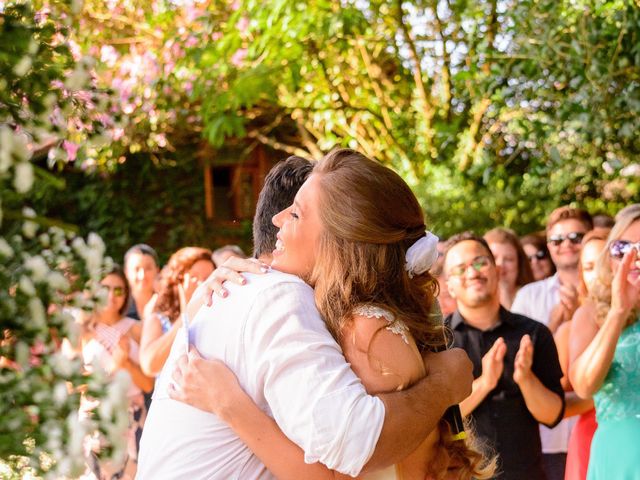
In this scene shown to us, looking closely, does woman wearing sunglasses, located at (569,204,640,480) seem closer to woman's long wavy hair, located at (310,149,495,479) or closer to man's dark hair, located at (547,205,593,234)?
woman's long wavy hair, located at (310,149,495,479)

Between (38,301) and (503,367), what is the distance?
376 centimetres

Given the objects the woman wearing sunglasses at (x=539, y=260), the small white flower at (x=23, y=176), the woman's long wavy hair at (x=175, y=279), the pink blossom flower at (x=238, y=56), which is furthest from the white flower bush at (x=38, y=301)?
the pink blossom flower at (x=238, y=56)

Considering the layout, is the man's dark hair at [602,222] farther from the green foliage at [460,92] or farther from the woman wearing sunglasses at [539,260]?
the woman wearing sunglasses at [539,260]

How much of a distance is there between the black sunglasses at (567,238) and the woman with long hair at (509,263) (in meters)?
0.37

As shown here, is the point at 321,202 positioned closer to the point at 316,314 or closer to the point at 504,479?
the point at 316,314

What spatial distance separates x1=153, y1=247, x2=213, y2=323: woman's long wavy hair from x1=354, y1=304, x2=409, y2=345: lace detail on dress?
12.4 feet

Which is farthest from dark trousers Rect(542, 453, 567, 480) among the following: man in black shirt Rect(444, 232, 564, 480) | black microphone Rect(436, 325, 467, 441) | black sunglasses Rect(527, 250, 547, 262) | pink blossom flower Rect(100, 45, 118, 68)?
pink blossom flower Rect(100, 45, 118, 68)

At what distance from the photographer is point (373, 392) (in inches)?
88.9

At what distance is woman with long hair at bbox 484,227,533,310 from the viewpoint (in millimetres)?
6980

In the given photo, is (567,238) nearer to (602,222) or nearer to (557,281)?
(557,281)

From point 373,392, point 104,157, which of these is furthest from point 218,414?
point 104,157

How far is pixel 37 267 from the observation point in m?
1.22

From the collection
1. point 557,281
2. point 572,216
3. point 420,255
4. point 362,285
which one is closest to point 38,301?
point 362,285

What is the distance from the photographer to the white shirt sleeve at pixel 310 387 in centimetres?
210
